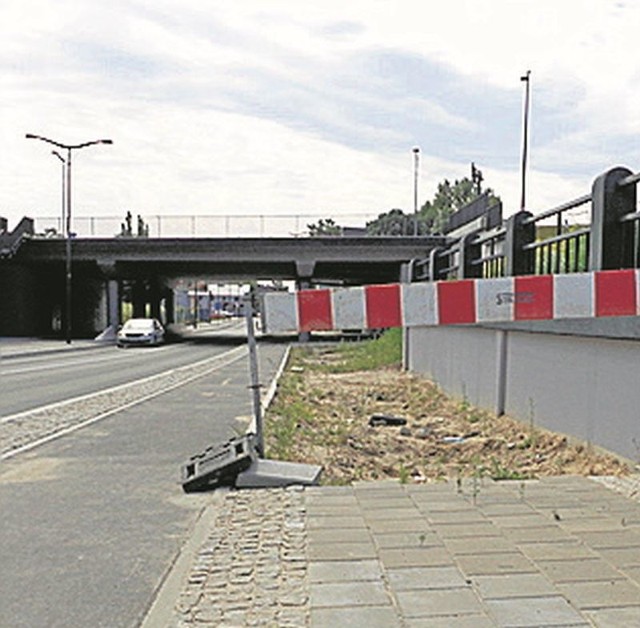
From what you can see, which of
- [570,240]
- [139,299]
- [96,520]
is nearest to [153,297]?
[139,299]

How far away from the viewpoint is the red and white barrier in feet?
21.2

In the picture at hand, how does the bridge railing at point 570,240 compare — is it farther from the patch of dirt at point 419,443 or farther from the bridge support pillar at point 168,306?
the bridge support pillar at point 168,306

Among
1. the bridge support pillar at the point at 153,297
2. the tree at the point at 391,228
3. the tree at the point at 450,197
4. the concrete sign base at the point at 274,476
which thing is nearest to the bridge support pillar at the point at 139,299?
the bridge support pillar at the point at 153,297

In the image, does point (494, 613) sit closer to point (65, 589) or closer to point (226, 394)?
point (65, 589)

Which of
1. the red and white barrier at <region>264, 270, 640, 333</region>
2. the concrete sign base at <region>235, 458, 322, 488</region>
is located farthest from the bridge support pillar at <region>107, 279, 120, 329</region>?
the red and white barrier at <region>264, 270, 640, 333</region>

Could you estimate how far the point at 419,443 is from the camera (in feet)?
34.2

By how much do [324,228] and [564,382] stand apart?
39304mm

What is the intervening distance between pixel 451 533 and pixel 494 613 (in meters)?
1.37

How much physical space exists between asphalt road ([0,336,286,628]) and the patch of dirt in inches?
51.9

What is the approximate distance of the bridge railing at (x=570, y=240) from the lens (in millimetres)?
8148

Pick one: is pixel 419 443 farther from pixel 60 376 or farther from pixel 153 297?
pixel 153 297

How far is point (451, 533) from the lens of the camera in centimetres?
517

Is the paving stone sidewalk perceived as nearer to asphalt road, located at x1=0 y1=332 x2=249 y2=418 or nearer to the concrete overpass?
asphalt road, located at x1=0 y1=332 x2=249 y2=418

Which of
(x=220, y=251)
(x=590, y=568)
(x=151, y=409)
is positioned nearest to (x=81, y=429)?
(x=151, y=409)
